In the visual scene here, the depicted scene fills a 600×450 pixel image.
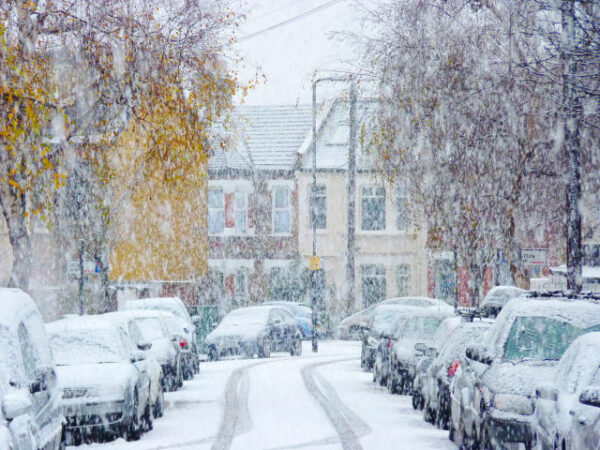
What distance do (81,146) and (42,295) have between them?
80.6 feet

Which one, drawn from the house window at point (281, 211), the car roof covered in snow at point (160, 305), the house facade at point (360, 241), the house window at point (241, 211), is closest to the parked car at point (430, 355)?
the car roof covered in snow at point (160, 305)

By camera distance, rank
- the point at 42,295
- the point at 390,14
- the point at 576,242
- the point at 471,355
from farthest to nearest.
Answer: the point at 42,295, the point at 390,14, the point at 576,242, the point at 471,355

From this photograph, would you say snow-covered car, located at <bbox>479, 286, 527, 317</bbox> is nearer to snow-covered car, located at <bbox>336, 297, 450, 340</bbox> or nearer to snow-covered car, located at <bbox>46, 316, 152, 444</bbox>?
snow-covered car, located at <bbox>46, 316, 152, 444</bbox>

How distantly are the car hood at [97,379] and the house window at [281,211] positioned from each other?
117 feet

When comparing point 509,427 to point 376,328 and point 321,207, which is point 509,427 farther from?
point 321,207

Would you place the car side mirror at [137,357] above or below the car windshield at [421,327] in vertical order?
above

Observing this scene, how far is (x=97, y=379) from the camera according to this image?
1355cm

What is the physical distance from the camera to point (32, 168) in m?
17.8

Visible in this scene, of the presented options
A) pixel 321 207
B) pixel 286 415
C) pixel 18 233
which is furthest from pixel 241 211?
pixel 286 415

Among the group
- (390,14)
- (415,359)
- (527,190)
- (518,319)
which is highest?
(390,14)

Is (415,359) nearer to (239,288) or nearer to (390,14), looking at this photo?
(390,14)

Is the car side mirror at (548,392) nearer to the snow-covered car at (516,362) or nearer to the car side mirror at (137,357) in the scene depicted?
the snow-covered car at (516,362)

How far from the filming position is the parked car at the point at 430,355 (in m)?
16.4

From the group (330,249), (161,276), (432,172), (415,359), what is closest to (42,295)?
(161,276)
